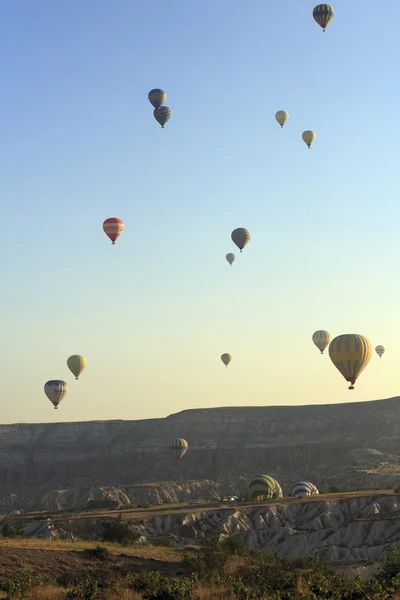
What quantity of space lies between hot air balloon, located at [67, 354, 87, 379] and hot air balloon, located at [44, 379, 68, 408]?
2.54 metres

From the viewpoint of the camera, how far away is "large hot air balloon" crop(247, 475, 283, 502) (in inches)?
3903

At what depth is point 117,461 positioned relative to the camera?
189m

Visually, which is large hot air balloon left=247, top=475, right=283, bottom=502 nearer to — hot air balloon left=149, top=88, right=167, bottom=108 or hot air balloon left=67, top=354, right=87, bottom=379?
hot air balloon left=67, top=354, right=87, bottom=379

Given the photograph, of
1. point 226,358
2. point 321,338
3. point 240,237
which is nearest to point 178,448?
point 226,358

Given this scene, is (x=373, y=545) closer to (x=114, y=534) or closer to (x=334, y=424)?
(x=114, y=534)

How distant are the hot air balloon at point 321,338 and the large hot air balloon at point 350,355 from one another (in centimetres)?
3556

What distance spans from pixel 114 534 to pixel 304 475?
95010 millimetres

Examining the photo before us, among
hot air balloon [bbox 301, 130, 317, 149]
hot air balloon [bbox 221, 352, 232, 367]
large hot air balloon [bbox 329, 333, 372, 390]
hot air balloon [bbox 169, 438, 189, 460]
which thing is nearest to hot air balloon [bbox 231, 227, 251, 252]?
hot air balloon [bbox 301, 130, 317, 149]

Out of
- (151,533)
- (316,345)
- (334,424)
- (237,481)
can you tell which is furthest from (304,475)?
(151,533)

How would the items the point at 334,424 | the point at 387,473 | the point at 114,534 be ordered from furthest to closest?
the point at 334,424
the point at 387,473
the point at 114,534

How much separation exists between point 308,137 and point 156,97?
60.8 ft

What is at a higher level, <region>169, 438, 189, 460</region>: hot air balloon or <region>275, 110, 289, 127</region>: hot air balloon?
<region>275, 110, 289, 127</region>: hot air balloon

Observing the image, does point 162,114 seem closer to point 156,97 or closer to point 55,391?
point 156,97

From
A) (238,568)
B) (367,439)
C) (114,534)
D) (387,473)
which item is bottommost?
(238,568)
